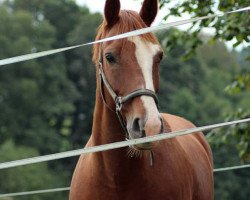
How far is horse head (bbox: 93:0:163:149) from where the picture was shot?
526cm

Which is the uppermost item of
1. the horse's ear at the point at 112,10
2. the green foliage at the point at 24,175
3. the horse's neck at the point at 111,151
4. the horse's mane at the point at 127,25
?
the horse's ear at the point at 112,10

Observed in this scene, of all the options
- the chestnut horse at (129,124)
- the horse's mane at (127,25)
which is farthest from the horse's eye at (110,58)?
the horse's mane at (127,25)

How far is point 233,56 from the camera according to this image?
288ft

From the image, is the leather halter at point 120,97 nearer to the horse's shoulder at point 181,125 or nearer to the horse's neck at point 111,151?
the horse's neck at point 111,151

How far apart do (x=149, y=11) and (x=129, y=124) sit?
0.87 meters

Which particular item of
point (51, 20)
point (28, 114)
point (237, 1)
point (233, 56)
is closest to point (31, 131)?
point (28, 114)

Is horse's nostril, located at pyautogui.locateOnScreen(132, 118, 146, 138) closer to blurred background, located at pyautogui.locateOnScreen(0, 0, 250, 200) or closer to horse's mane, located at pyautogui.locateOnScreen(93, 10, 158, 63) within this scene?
horse's mane, located at pyautogui.locateOnScreen(93, 10, 158, 63)

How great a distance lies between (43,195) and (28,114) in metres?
13.8

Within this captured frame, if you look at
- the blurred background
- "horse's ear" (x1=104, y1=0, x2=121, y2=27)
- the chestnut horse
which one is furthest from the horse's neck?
the blurred background

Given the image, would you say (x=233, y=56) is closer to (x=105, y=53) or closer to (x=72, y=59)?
(x=72, y=59)

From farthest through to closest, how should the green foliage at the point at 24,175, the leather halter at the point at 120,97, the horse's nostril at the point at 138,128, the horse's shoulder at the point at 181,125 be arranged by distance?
1. the green foliage at the point at 24,175
2. the horse's shoulder at the point at 181,125
3. the leather halter at the point at 120,97
4. the horse's nostril at the point at 138,128

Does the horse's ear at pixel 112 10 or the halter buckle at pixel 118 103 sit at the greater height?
the horse's ear at pixel 112 10

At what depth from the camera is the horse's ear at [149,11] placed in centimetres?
587

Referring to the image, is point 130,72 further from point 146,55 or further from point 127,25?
point 127,25
